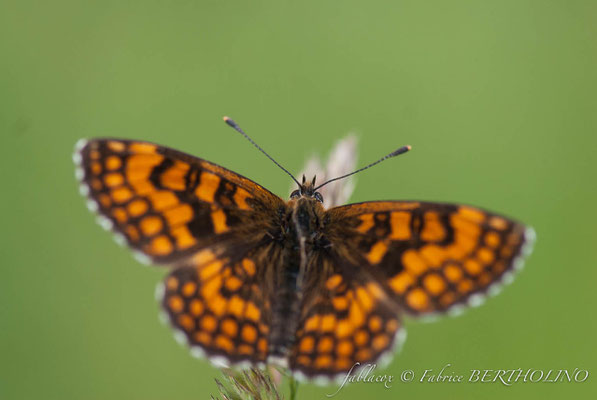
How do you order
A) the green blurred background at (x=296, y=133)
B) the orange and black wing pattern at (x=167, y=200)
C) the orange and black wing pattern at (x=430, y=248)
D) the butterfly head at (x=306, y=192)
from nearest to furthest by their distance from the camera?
the orange and black wing pattern at (x=430, y=248)
the orange and black wing pattern at (x=167, y=200)
the butterfly head at (x=306, y=192)
the green blurred background at (x=296, y=133)

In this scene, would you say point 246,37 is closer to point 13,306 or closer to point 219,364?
point 13,306

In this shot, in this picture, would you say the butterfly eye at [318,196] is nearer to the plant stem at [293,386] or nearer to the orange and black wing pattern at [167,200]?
the orange and black wing pattern at [167,200]

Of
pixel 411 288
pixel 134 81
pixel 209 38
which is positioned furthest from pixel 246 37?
pixel 411 288

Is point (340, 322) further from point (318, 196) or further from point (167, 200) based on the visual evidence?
point (167, 200)

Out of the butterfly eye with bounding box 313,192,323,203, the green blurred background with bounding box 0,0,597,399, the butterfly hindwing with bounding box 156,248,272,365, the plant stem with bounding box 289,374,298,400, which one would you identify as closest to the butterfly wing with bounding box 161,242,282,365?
the butterfly hindwing with bounding box 156,248,272,365

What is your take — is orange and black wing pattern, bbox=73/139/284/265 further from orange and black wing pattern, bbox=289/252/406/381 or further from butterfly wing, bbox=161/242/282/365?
orange and black wing pattern, bbox=289/252/406/381

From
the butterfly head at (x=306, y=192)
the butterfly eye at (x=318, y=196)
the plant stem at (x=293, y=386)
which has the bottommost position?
the plant stem at (x=293, y=386)

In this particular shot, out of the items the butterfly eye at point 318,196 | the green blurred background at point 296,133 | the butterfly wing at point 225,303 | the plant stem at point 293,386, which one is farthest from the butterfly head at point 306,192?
the green blurred background at point 296,133
